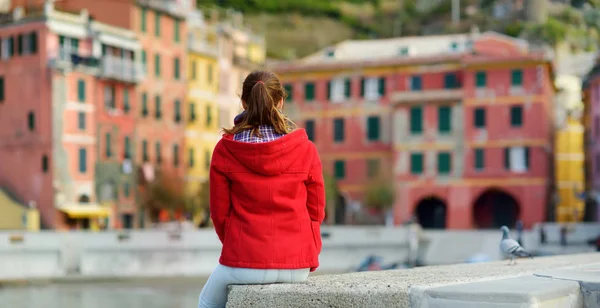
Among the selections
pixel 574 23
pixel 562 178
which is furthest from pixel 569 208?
pixel 574 23

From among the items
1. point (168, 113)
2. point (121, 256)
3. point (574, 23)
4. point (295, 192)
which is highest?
point (574, 23)

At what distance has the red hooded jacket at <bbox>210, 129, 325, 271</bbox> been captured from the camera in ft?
18.1

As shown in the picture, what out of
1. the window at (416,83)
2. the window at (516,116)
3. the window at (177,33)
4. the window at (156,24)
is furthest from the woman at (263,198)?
the window at (177,33)

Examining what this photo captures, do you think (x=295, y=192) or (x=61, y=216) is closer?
(x=295, y=192)

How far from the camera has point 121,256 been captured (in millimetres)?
44438

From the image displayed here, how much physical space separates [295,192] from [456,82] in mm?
50233

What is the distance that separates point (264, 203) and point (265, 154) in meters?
0.25

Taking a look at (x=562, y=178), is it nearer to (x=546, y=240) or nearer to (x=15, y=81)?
(x=546, y=240)

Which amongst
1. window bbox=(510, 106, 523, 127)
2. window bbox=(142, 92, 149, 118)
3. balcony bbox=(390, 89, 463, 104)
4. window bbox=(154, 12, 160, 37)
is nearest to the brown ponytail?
window bbox=(510, 106, 523, 127)

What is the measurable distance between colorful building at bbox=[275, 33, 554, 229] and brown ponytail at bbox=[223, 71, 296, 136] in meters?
47.9

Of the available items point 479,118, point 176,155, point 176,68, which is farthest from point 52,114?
point 479,118

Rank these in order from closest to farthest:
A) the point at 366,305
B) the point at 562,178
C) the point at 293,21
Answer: the point at 366,305 → the point at 562,178 → the point at 293,21

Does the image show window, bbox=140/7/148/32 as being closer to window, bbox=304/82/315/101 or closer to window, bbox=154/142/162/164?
window, bbox=154/142/162/164

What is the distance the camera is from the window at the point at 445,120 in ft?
178
